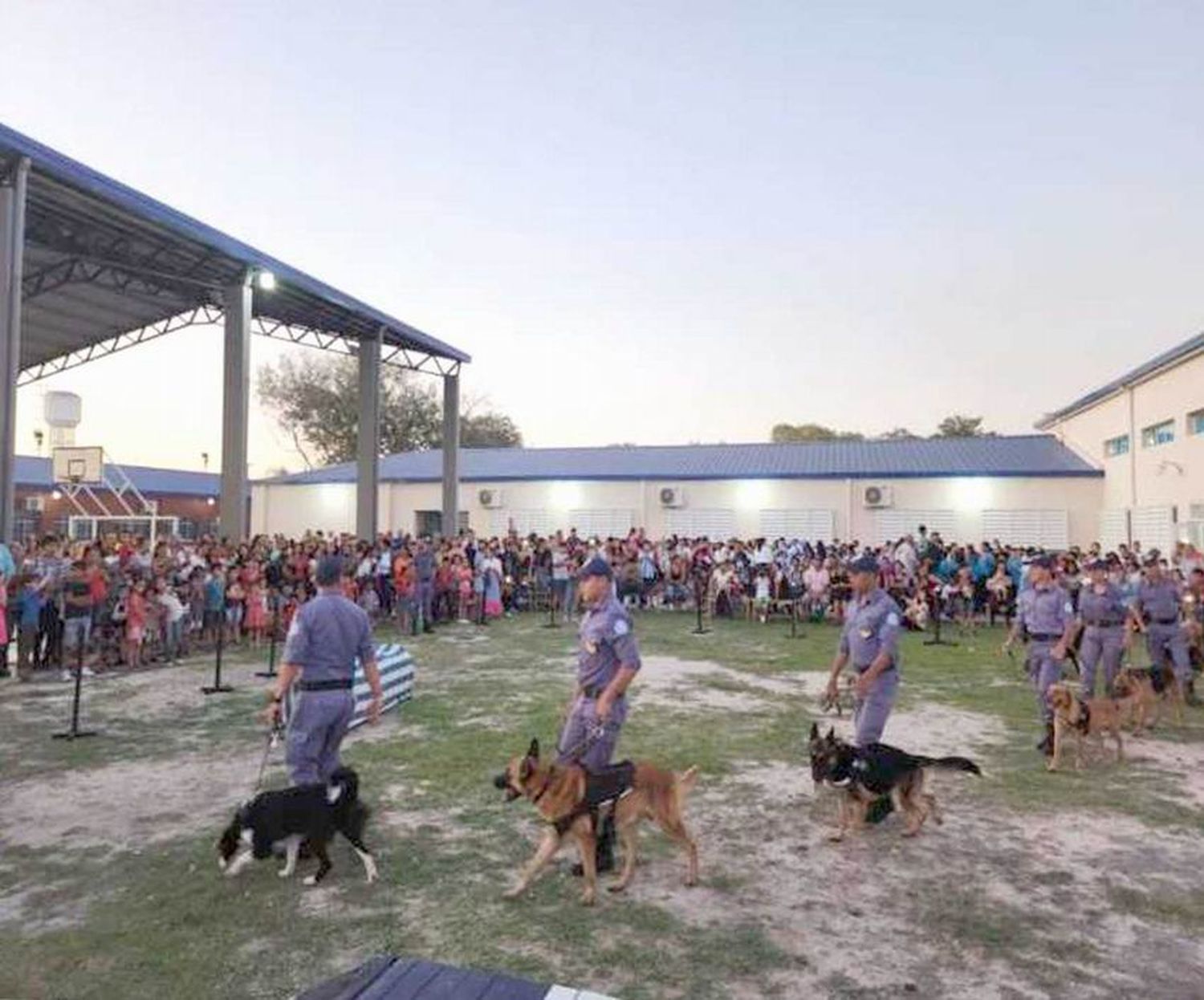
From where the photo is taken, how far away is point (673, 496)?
2933cm

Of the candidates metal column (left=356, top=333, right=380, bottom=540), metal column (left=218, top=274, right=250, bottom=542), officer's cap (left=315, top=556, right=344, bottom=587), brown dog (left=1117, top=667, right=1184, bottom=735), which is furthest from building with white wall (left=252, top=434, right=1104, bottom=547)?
officer's cap (left=315, top=556, right=344, bottom=587)

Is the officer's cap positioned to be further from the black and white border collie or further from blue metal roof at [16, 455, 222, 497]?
blue metal roof at [16, 455, 222, 497]

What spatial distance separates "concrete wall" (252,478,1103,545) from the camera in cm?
2630

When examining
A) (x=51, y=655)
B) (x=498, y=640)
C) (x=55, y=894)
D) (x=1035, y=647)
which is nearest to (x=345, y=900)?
(x=55, y=894)

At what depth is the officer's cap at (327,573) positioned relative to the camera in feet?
17.8

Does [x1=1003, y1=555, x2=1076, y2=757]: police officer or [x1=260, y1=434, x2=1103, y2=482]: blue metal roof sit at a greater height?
[x1=260, y1=434, x2=1103, y2=482]: blue metal roof

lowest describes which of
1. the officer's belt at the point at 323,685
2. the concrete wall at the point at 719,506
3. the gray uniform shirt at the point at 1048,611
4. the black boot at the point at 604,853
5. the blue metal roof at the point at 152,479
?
the black boot at the point at 604,853

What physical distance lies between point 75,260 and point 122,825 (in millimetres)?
18179

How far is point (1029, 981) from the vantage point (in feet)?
13.0

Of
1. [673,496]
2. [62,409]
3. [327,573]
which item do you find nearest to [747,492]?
[673,496]

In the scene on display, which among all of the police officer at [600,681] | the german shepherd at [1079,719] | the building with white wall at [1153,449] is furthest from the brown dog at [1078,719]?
the building with white wall at [1153,449]

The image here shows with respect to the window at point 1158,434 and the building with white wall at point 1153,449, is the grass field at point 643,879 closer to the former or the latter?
the building with white wall at point 1153,449

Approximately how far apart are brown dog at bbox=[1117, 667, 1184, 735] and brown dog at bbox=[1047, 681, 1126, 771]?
99 centimetres

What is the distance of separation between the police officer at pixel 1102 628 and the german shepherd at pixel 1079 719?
1.27m
